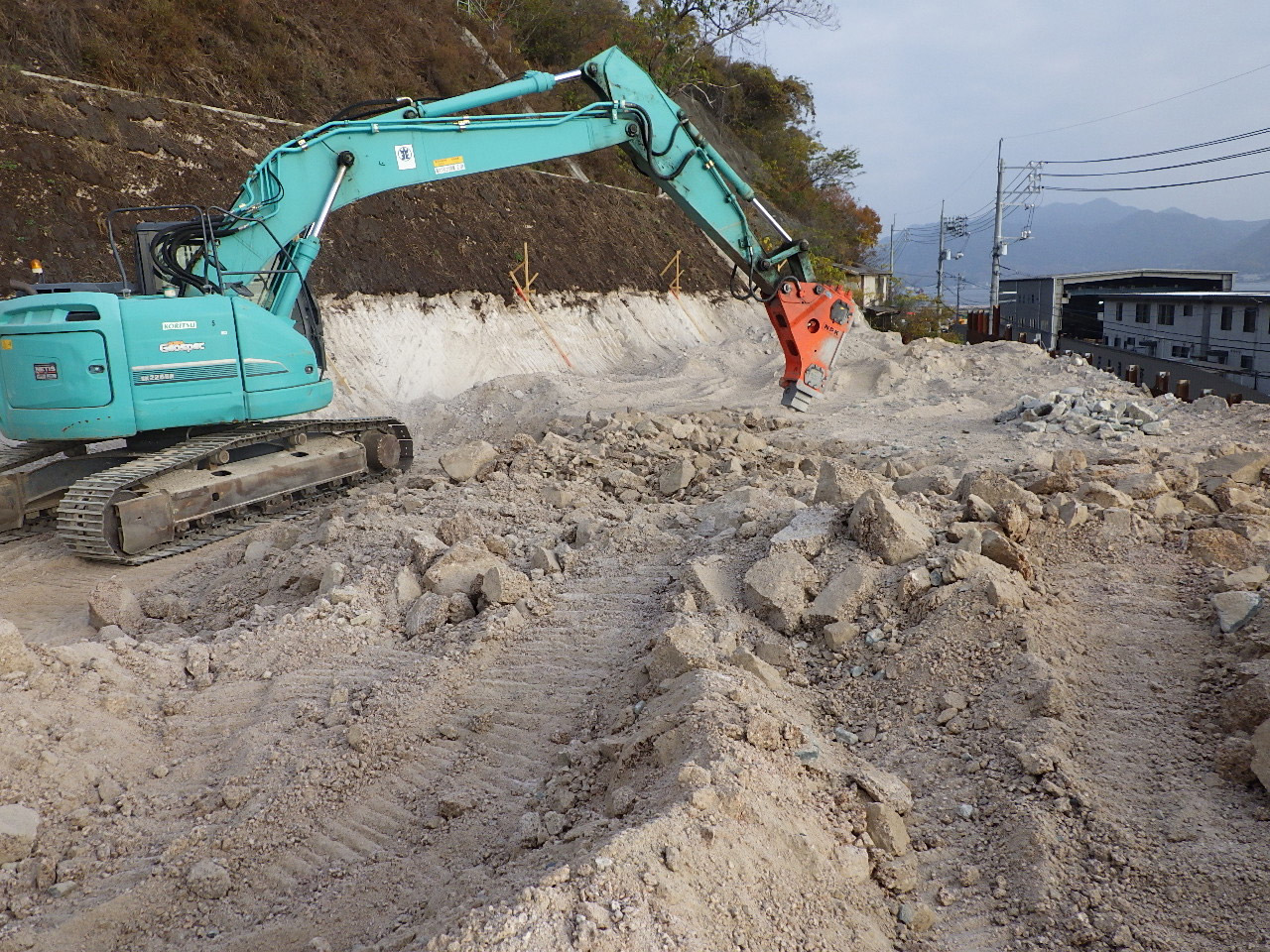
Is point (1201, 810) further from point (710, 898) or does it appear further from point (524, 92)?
point (524, 92)

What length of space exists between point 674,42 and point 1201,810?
3148 centimetres

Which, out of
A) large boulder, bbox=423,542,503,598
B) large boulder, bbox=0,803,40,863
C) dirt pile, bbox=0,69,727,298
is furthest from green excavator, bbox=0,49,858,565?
dirt pile, bbox=0,69,727,298

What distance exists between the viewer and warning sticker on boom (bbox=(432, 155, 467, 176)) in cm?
834

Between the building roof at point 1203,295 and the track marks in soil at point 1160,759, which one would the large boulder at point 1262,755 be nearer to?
the track marks in soil at point 1160,759

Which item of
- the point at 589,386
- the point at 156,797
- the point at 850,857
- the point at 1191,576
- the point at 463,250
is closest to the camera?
the point at 850,857

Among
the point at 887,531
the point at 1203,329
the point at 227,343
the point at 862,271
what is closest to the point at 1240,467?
the point at 887,531

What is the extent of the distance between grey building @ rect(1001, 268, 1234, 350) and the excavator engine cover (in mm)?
25847

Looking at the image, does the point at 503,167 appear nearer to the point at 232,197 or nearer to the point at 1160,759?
→ the point at 1160,759

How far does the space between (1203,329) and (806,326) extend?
22.4 metres

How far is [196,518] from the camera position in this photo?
7.65m

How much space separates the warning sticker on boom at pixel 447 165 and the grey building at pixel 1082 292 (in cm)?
2906

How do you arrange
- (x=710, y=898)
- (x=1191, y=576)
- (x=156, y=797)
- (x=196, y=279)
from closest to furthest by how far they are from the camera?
1. (x=710, y=898)
2. (x=156, y=797)
3. (x=1191, y=576)
4. (x=196, y=279)

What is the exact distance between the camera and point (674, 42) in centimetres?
3078

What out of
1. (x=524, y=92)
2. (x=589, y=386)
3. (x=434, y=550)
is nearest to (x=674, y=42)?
(x=589, y=386)
